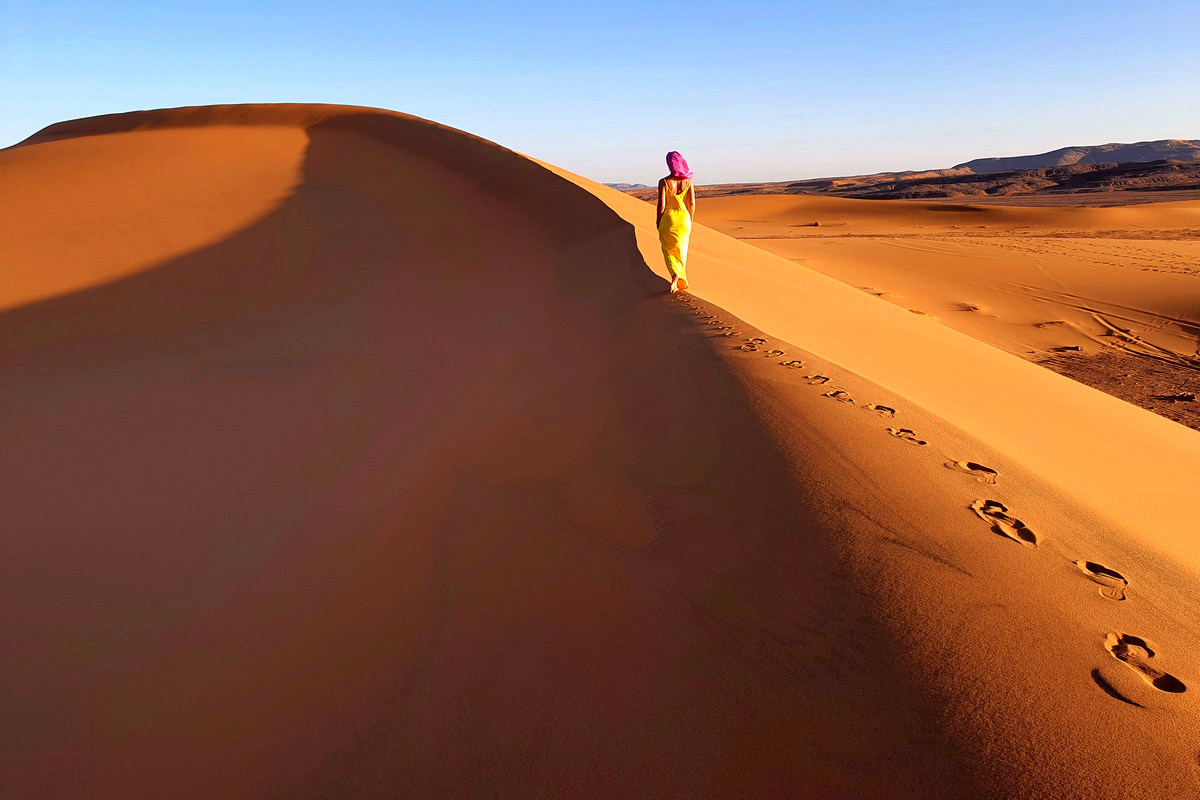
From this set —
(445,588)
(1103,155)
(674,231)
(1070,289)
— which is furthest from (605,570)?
(1103,155)

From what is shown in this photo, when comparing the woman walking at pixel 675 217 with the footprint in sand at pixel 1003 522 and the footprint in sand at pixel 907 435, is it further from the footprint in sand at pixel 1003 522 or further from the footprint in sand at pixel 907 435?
the footprint in sand at pixel 1003 522

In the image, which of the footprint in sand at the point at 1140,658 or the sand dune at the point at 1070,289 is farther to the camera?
the sand dune at the point at 1070,289

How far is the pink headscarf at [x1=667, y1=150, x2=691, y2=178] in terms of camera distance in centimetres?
532

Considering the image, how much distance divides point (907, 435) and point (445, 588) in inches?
82.1

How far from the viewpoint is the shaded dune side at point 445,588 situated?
1.69m

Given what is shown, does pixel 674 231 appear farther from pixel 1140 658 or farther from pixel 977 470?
pixel 1140 658

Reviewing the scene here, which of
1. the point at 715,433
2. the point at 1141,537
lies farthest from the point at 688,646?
the point at 1141,537

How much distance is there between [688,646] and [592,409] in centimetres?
181

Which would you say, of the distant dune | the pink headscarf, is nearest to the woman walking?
the pink headscarf

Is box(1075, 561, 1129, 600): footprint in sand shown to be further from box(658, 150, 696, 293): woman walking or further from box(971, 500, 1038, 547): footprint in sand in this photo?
box(658, 150, 696, 293): woman walking

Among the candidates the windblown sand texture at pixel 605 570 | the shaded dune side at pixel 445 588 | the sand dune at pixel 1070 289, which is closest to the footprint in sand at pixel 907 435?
the windblown sand texture at pixel 605 570

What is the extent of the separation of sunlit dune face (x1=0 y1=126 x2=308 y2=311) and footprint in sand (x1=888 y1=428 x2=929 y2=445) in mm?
9417

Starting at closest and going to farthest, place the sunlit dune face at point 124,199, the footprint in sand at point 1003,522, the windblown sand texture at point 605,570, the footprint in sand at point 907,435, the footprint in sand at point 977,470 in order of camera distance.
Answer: the windblown sand texture at point 605,570, the footprint in sand at point 1003,522, the footprint in sand at point 977,470, the footprint in sand at point 907,435, the sunlit dune face at point 124,199

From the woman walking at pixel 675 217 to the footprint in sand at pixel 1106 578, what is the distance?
11.9 ft
